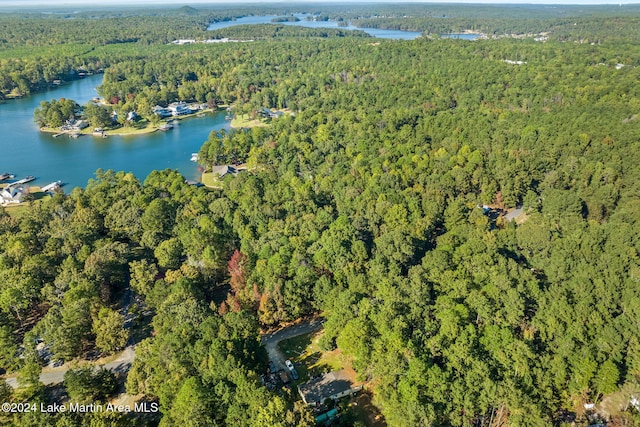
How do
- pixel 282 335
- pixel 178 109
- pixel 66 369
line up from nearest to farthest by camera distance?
pixel 66 369 < pixel 282 335 < pixel 178 109

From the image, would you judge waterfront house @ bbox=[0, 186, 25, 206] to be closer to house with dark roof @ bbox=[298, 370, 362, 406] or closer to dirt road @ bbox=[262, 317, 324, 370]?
dirt road @ bbox=[262, 317, 324, 370]

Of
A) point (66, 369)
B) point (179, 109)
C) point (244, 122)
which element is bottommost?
point (66, 369)

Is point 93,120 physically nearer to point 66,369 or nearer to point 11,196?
point 11,196

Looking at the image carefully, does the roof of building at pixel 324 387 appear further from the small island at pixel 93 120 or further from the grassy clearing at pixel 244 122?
the small island at pixel 93 120

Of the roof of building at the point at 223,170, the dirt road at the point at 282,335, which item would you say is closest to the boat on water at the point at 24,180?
the roof of building at the point at 223,170

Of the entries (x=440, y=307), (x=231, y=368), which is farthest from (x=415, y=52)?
(x=231, y=368)

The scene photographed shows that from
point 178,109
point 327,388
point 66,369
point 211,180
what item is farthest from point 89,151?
point 327,388
